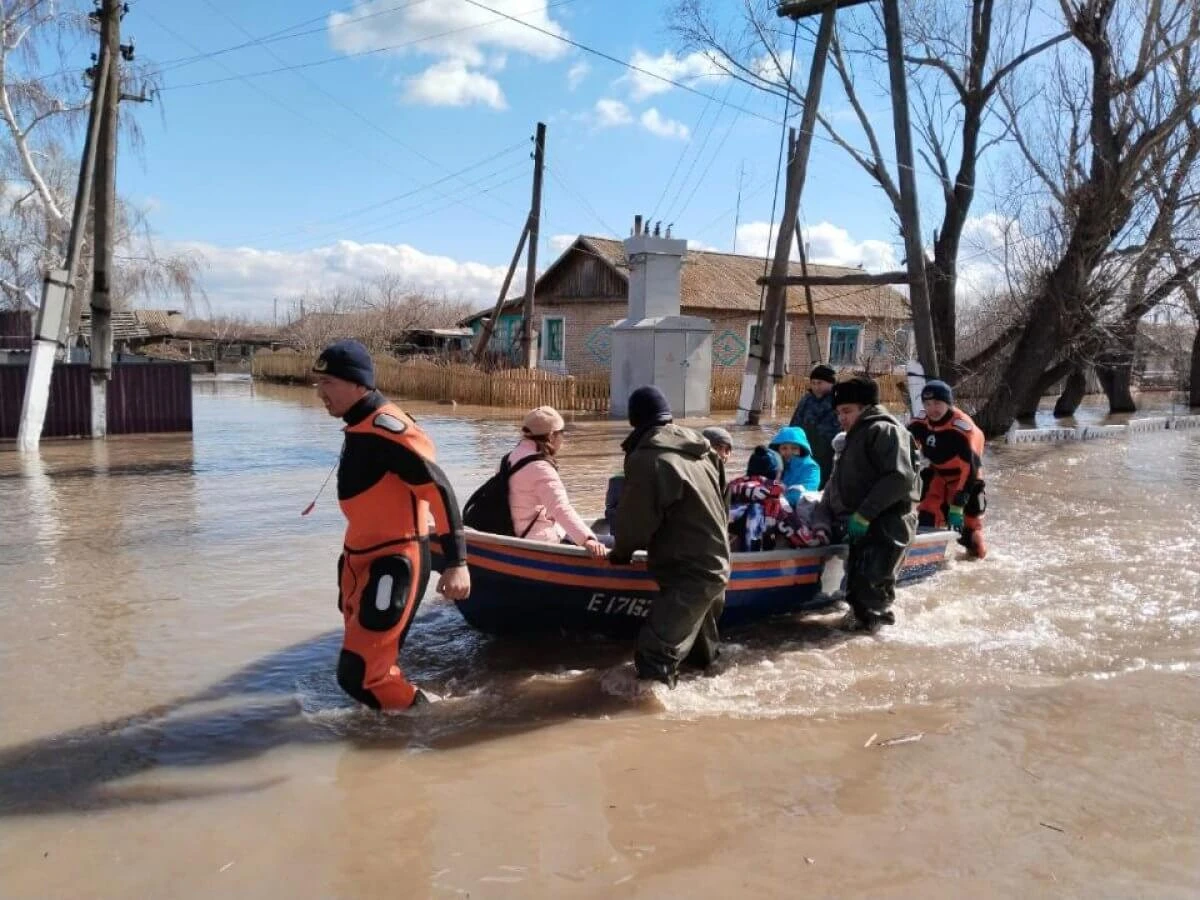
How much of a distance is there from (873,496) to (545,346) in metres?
28.0

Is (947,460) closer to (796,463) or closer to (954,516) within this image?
(954,516)

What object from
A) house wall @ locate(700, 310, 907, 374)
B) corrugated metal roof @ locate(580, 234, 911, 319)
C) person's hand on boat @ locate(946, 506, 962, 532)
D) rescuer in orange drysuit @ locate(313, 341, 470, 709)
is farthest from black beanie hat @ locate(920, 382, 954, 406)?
house wall @ locate(700, 310, 907, 374)

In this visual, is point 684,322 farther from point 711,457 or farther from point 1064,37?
point 711,457

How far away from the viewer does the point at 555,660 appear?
19.6 feet

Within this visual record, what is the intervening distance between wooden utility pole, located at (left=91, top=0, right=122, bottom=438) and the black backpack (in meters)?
13.1

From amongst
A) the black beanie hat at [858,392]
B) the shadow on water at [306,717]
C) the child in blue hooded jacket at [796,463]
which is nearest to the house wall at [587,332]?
the child in blue hooded jacket at [796,463]

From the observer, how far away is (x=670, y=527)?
508 cm

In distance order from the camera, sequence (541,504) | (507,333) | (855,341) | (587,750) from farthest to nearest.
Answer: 1. (507,333)
2. (855,341)
3. (541,504)
4. (587,750)

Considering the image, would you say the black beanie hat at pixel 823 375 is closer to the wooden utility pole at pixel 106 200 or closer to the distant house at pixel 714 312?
the wooden utility pole at pixel 106 200

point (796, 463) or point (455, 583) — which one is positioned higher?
point (796, 463)

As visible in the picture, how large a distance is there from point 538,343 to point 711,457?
2925 centimetres

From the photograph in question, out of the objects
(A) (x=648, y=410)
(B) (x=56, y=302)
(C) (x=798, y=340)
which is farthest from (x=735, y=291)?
(A) (x=648, y=410)

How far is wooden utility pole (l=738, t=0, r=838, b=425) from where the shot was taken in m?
17.5

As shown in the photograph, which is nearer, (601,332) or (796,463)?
(796,463)
